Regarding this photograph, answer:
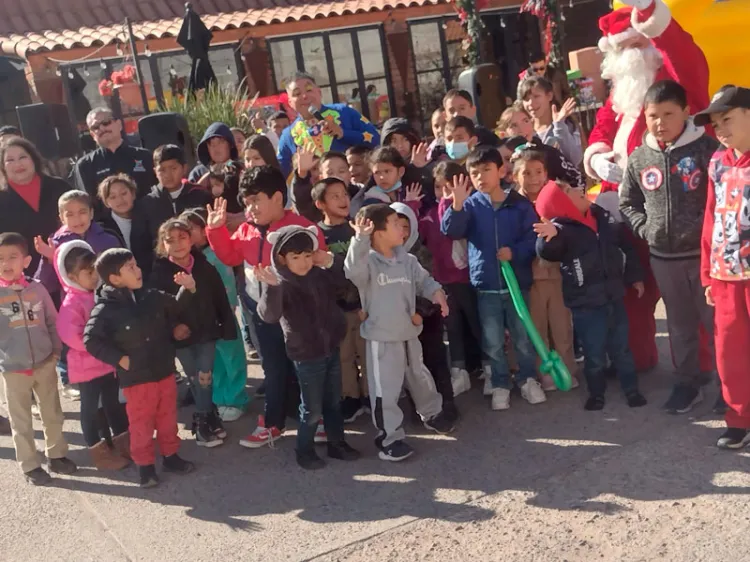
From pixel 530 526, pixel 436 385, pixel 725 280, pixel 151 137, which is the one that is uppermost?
pixel 151 137

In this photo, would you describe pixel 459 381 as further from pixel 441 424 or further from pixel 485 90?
pixel 485 90

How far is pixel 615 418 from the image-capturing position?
4383 mm

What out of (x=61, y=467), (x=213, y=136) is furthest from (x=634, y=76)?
(x=61, y=467)

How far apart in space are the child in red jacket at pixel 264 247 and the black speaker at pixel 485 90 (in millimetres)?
4631

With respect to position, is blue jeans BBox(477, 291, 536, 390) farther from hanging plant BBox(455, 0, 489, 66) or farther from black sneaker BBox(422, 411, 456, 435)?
hanging plant BBox(455, 0, 489, 66)

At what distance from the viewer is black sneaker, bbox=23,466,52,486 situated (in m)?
4.51

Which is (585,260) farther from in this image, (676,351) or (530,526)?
(530,526)

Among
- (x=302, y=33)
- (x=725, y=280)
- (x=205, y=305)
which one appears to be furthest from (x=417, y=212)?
(x=302, y=33)

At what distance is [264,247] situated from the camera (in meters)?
4.48

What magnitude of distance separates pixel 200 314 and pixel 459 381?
1564mm

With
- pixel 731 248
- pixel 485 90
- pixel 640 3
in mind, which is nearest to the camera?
pixel 731 248

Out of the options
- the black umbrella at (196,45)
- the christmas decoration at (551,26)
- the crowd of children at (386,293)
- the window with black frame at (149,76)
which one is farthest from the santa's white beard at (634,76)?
the window with black frame at (149,76)

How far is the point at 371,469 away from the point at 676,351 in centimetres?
170

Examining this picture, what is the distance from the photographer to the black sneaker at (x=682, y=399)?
432 centimetres
